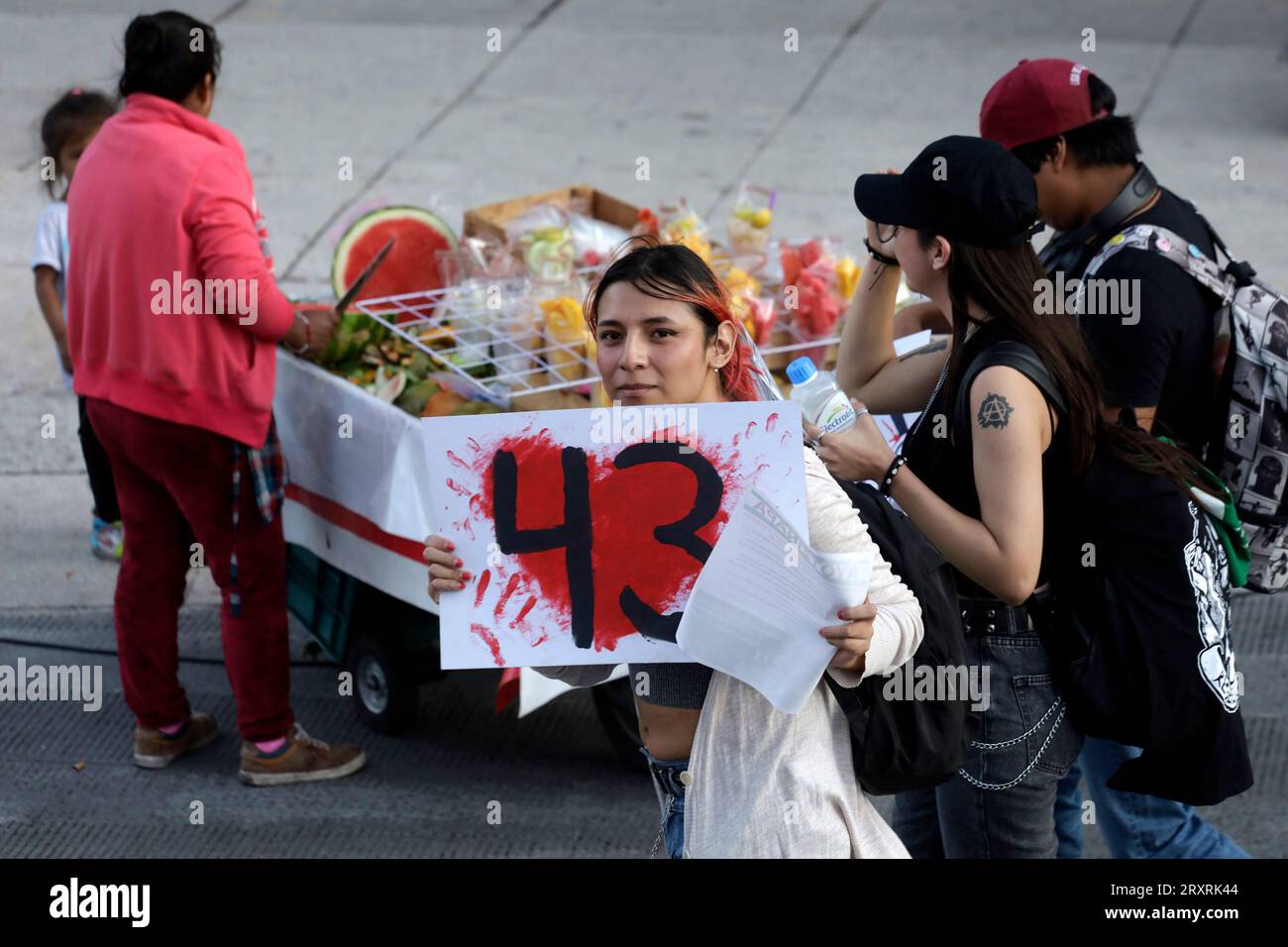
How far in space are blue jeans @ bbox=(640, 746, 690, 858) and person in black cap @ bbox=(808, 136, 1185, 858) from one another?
586 mm

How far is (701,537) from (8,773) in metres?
3.08

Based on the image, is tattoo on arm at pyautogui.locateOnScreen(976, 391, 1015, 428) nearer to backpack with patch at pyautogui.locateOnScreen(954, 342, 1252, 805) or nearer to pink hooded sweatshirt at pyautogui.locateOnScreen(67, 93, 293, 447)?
backpack with patch at pyautogui.locateOnScreen(954, 342, 1252, 805)

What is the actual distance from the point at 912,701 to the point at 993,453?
1.54 ft

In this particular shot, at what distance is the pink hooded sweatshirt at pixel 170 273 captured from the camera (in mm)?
3943

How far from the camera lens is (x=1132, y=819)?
10.7ft

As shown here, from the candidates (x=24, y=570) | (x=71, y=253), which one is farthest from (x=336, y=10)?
(x=71, y=253)

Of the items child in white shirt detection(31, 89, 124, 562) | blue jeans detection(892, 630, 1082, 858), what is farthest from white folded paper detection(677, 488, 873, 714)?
child in white shirt detection(31, 89, 124, 562)

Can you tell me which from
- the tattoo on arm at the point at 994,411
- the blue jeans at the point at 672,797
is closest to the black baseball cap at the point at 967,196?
the tattoo on arm at the point at 994,411

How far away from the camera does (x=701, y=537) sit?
92.7 inches

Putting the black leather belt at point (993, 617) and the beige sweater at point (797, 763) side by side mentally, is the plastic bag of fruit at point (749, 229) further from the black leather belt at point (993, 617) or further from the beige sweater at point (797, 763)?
the beige sweater at point (797, 763)

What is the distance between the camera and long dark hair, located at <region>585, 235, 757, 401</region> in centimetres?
241

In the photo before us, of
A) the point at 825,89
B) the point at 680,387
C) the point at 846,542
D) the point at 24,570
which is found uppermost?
the point at 825,89
